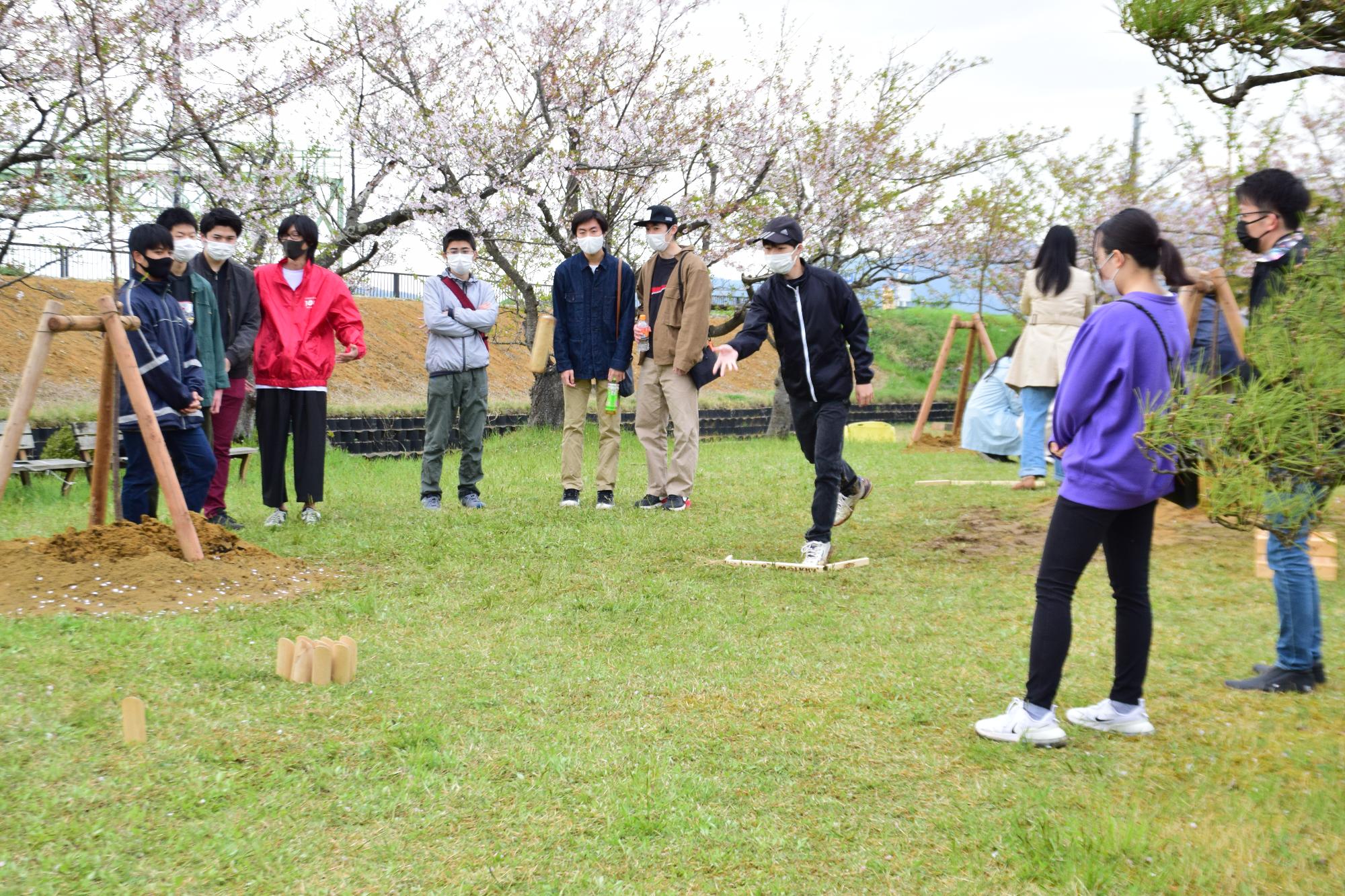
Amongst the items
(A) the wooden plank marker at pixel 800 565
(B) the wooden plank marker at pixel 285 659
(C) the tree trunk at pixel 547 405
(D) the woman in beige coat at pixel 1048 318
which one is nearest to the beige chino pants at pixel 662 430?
(A) the wooden plank marker at pixel 800 565

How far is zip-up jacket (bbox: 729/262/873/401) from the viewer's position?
6676mm

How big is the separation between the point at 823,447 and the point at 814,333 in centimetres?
69

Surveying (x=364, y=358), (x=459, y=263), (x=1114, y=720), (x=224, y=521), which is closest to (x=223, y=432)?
(x=224, y=521)

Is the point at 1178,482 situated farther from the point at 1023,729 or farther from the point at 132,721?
the point at 132,721

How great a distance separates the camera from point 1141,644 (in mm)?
3777

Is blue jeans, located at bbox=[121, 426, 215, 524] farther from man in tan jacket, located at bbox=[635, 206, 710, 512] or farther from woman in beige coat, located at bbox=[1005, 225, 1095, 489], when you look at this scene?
woman in beige coat, located at bbox=[1005, 225, 1095, 489]

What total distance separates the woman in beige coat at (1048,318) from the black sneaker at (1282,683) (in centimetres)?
478

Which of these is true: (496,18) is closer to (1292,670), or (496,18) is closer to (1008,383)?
(1008,383)

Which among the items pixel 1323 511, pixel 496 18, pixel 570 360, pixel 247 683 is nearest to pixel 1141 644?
pixel 1323 511

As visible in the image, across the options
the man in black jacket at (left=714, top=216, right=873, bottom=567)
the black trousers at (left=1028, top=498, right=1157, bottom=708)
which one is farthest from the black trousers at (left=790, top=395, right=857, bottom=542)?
the black trousers at (left=1028, top=498, right=1157, bottom=708)

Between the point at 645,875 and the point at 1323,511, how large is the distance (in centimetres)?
219

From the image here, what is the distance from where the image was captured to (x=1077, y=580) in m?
3.74

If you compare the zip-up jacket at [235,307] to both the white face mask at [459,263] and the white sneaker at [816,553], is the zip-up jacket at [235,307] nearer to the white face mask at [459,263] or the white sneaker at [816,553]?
the white face mask at [459,263]

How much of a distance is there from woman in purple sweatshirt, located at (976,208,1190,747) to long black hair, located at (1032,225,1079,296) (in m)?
5.35
